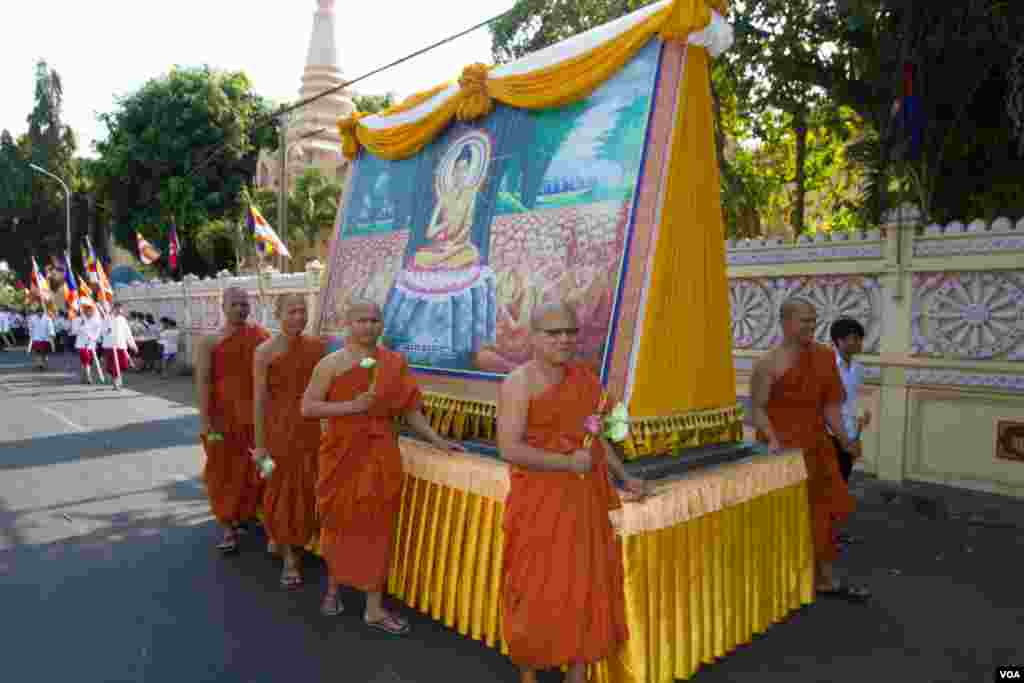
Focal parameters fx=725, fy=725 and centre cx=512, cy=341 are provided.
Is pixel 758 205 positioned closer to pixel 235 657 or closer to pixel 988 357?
pixel 988 357

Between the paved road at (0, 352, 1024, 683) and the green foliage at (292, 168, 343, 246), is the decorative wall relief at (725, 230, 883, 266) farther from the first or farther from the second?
the green foliage at (292, 168, 343, 246)

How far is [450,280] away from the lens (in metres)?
4.74

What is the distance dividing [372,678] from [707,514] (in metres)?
1.63

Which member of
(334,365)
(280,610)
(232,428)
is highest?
(334,365)

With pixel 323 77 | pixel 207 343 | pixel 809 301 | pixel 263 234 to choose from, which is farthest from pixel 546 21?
pixel 323 77

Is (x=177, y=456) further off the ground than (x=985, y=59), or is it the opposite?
(x=985, y=59)

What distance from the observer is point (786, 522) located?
150 inches

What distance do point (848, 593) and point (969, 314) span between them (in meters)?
2.93

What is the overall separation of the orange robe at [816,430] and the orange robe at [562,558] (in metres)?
1.66

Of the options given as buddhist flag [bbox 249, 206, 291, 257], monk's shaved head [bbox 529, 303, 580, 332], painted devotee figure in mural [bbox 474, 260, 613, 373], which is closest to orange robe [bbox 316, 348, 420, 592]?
painted devotee figure in mural [bbox 474, 260, 613, 373]

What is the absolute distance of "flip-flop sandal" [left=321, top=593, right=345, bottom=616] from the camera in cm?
378

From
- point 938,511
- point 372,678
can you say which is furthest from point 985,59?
point 372,678

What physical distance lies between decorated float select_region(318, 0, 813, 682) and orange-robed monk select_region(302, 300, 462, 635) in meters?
0.24

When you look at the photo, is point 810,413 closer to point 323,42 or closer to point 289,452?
point 289,452
